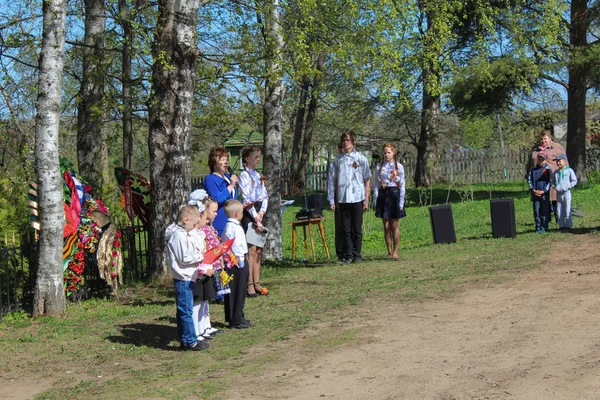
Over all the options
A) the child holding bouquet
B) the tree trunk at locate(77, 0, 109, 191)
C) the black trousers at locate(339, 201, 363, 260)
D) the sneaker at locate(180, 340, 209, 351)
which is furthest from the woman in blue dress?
the tree trunk at locate(77, 0, 109, 191)

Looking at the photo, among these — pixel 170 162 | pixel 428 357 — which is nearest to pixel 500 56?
pixel 170 162

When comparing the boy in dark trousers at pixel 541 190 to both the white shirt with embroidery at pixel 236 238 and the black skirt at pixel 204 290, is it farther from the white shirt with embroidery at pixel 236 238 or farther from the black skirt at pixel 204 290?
the black skirt at pixel 204 290

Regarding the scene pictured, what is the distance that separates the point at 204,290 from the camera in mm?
8516

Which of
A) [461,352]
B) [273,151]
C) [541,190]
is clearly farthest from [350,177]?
[461,352]

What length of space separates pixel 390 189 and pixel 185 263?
6.61 meters

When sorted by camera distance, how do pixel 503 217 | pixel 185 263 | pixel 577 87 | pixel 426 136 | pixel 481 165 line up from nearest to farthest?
1. pixel 185 263
2. pixel 503 217
3. pixel 577 87
4. pixel 426 136
5. pixel 481 165

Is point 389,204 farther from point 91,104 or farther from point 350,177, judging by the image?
point 91,104

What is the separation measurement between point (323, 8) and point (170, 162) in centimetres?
514

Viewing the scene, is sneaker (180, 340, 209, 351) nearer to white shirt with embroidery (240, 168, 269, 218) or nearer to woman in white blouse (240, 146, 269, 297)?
woman in white blouse (240, 146, 269, 297)

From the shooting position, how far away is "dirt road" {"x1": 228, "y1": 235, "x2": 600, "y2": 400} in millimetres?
6371

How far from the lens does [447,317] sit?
356 inches

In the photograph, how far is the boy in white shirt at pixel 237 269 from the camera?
9125mm

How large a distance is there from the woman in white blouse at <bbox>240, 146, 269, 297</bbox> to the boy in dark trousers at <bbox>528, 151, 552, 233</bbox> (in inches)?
270

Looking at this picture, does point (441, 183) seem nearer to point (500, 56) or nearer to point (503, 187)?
point (503, 187)
